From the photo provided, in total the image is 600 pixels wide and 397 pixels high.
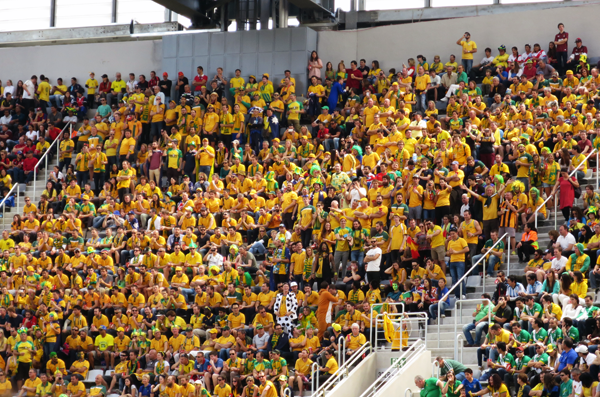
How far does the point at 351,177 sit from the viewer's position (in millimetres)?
21359

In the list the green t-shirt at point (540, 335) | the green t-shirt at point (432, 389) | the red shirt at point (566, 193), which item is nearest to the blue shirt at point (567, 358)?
the green t-shirt at point (540, 335)

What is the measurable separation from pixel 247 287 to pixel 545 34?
12.0m

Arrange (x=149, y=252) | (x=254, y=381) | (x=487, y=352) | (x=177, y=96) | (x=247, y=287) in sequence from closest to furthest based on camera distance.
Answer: (x=487, y=352)
(x=254, y=381)
(x=247, y=287)
(x=149, y=252)
(x=177, y=96)

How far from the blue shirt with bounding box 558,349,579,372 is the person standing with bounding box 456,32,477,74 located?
13451mm

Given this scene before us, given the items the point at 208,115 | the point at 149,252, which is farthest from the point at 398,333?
the point at 208,115

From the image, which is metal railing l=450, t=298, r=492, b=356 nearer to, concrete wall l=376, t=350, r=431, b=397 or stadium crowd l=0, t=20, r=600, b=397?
stadium crowd l=0, t=20, r=600, b=397

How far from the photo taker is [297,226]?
65.5 feet

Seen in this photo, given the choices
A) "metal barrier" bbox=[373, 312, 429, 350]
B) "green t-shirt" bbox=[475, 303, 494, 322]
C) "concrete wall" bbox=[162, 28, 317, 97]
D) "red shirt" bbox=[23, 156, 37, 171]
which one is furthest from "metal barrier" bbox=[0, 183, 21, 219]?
"green t-shirt" bbox=[475, 303, 494, 322]

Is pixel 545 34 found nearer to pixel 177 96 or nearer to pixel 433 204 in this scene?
pixel 433 204

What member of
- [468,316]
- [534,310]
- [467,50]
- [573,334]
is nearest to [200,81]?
[467,50]

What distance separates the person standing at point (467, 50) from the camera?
25.4 m

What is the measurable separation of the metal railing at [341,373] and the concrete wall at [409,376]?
3.37ft

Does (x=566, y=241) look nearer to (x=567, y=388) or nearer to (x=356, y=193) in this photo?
(x=567, y=388)

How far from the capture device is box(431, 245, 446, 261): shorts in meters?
18.0
